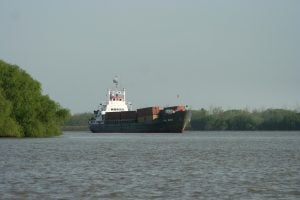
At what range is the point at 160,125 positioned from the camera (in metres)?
136

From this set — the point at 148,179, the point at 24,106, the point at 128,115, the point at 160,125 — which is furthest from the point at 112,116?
the point at 148,179

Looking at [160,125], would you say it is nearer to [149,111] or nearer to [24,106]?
[149,111]

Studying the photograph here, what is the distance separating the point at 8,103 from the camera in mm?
78875

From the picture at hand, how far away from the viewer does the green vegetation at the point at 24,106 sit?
80.4 meters

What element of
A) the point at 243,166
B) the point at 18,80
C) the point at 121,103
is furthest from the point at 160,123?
the point at 243,166

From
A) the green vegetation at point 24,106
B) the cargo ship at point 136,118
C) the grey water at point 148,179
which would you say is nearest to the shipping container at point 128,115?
the cargo ship at point 136,118

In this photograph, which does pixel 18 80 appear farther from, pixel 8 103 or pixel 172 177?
pixel 172 177

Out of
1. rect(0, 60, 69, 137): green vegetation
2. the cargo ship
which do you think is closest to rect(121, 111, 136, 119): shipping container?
the cargo ship

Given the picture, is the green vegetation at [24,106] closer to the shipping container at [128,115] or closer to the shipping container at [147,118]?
the shipping container at [147,118]

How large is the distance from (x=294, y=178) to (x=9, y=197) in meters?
13.8

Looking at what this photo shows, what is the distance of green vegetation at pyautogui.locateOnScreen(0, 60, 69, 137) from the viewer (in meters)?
80.4

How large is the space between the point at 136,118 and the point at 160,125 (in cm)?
827

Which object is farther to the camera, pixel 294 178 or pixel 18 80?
pixel 18 80

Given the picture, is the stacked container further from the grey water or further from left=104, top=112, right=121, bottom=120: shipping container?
the grey water
